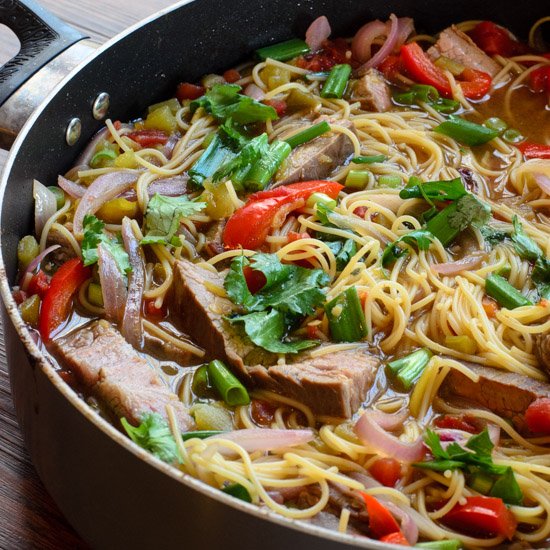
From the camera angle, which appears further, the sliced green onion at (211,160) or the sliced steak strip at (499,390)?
the sliced green onion at (211,160)

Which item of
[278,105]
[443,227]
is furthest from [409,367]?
[278,105]

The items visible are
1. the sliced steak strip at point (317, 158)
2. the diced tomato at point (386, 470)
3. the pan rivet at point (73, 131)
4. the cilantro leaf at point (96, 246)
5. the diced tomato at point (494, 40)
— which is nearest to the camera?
the diced tomato at point (386, 470)

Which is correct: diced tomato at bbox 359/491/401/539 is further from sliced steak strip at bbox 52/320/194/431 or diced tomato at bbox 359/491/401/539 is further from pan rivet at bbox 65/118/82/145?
pan rivet at bbox 65/118/82/145

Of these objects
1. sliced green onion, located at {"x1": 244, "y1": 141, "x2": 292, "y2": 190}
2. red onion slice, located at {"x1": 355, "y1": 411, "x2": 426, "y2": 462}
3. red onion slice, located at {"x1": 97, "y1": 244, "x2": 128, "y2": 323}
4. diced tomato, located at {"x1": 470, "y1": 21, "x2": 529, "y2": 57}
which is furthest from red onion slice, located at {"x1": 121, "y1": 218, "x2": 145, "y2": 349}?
diced tomato, located at {"x1": 470, "y1": 21, "x2": 529, "y2": 57}

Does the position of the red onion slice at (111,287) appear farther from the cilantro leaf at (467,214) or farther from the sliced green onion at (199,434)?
the cilantro leaf at (467,214)

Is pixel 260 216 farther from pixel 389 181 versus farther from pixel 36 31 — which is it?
pixel 36 31

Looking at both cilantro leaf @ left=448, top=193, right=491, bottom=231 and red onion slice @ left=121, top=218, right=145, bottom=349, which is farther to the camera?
cilantro leaf @ left=448, top=193, right=491, bottom=231

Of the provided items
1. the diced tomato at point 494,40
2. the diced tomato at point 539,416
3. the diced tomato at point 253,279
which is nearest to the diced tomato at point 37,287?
the diced tomato at point 253,279
